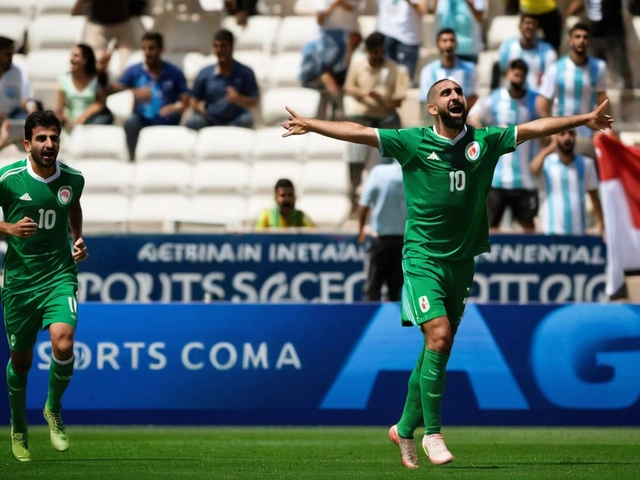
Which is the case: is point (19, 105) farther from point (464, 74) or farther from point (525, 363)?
point (525, 363)

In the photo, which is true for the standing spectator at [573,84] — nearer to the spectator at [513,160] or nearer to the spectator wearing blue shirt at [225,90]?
the spectator at [513,160]

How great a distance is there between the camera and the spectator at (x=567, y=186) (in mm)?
15516

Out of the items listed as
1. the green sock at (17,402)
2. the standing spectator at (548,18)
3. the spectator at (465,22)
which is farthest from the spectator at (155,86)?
the green sock at (17,402)

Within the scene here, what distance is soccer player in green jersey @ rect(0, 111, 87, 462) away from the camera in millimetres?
9484

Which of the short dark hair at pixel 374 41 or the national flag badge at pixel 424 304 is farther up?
the short dark hair at pixel 374 41

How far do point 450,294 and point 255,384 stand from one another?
159 inches

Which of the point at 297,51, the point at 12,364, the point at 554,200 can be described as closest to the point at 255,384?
the point at 12,364

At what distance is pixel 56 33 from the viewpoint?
66.8 ft

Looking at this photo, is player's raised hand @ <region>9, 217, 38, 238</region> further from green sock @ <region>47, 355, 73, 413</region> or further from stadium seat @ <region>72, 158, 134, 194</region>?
stadium seat @ <region>72, 158, 134, 194</region>

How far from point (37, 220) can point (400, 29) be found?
29.3ft

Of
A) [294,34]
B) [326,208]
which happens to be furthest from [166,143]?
[294,34]

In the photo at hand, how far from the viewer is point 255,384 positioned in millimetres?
12719

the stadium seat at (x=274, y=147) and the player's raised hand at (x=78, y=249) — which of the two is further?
the stadium seat at (x=274, y=147)

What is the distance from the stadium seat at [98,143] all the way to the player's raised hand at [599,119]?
1026 centimetres
